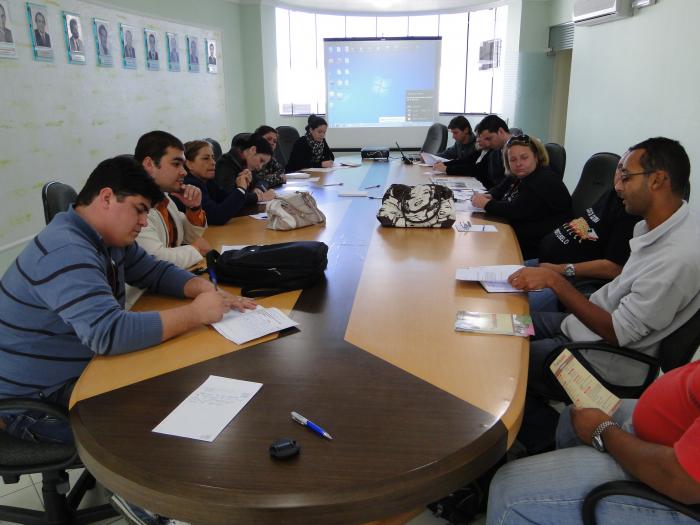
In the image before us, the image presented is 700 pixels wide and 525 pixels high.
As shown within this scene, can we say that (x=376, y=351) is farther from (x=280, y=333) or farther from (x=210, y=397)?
(x=210, y=397)

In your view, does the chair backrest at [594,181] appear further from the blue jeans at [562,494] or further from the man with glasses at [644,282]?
the blue jeans at [562,494]

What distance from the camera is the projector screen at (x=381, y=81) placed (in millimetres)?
8148

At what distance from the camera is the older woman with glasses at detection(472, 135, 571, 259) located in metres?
2.92

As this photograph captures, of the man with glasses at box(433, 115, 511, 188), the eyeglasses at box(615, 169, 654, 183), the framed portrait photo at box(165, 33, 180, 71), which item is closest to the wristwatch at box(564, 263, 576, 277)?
the eyeglasses at box(615, 169, 654, 183)

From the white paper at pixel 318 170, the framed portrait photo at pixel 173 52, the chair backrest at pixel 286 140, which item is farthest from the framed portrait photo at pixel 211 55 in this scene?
the white paper at pixel 318 170

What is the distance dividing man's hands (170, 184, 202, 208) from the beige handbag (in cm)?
38

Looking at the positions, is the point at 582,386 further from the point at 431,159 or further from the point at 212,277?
the point at 431,159

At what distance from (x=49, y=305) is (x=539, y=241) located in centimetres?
253

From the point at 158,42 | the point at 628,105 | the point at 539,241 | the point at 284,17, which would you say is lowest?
the point at 539,241

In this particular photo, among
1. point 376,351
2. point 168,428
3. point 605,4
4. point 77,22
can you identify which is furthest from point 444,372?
point 605,4

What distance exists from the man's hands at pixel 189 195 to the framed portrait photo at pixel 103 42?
8.29ft

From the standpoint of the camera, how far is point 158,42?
529cm

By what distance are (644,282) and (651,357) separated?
23 cm

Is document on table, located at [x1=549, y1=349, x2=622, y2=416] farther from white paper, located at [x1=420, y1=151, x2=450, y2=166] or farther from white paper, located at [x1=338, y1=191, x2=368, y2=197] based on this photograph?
white paper, located at [x1=420, y1=151, x2=450, y2=166]
